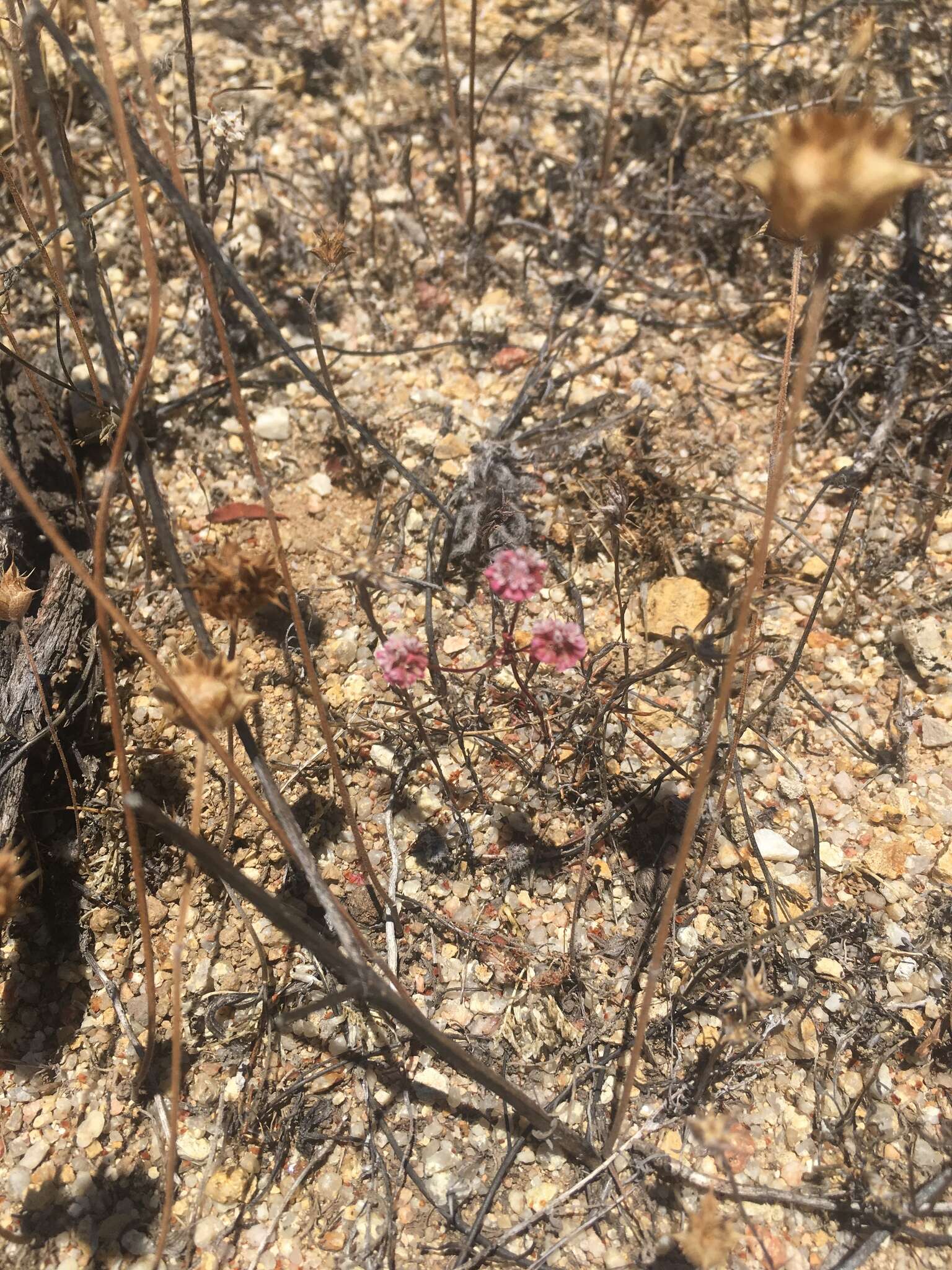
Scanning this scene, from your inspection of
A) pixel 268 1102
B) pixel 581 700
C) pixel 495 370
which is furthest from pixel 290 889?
pixel 495 370

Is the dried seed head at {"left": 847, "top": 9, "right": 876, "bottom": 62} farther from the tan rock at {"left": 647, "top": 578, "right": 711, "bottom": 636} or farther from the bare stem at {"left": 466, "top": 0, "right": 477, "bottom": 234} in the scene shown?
the tan rock at {"left": 647, "top": 578, "right": 711, "bottom": 636}

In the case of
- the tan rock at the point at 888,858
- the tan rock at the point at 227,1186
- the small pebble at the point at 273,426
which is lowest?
the tan rock at the point at 888,858

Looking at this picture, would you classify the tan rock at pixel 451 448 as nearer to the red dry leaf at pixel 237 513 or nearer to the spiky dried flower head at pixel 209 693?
the red dry leaf at pixel 237 513

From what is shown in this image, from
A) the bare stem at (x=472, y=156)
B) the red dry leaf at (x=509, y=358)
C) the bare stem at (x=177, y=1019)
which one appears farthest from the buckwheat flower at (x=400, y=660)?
the bare stem at (x=472, y=156)

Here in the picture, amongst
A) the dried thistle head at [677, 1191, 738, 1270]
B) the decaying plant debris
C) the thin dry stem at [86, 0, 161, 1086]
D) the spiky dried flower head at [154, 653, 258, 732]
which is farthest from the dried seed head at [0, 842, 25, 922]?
the dried thistle head at [677, 1191, 738, 1270]

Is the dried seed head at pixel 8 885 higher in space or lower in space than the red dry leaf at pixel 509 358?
lower

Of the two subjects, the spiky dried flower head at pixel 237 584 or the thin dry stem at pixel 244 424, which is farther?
the spiky dried flower head at pixel 237 584

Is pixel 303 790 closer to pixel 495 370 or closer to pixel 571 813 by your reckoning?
pixel 571 813
